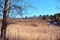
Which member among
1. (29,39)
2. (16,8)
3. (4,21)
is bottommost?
(29,39)

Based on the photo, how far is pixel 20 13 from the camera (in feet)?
46.8

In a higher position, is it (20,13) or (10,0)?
(10,0)

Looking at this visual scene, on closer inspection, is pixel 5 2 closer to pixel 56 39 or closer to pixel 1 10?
pixel 1 10

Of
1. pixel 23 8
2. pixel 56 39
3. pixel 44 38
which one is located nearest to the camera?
pixel 23 8

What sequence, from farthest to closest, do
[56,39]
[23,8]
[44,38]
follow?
[44,38] → [56,39] → [23,8]

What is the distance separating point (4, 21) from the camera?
46.9 ft

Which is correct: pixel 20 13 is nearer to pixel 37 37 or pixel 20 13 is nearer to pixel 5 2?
pixel 5 2

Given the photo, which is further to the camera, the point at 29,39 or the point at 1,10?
the point at 29,39

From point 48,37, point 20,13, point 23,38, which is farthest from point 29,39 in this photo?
point 20,13

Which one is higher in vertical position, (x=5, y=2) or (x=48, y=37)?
(x=5, y=2)

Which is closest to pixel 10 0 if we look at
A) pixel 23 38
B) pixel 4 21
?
pixel 4 21

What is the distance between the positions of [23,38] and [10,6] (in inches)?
150

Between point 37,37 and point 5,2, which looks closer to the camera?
point 5,2

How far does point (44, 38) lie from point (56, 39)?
1.45 m
